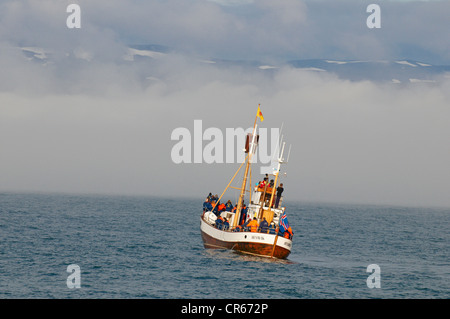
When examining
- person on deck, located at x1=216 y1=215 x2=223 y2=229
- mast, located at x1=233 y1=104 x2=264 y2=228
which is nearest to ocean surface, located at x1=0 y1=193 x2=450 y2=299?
person on deck, located at x1=216 y1=215 x2=223 y2=229

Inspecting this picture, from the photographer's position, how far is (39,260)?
60000 mm

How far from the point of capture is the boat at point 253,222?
59.6 meters

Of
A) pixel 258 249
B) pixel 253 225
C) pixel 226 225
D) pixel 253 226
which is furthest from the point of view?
pixel 226 225

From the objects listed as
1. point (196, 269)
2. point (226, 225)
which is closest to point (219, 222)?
point (226, 225)

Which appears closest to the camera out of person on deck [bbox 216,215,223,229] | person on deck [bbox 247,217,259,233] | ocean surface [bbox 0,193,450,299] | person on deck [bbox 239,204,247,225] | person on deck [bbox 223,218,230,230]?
ocean surface [bbox 0,193,450,299]

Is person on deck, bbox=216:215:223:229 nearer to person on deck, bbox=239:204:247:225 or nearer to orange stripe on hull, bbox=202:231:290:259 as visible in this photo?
person on deck, bbox=239:204:247:225

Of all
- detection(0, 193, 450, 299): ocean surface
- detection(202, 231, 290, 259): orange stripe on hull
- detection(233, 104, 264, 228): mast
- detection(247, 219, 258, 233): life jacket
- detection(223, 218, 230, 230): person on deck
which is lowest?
detection(0, 193, 450, 299): ocean surface

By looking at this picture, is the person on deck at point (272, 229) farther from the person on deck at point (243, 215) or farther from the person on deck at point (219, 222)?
the person on deck at point (219, 222)

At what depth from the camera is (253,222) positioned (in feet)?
200

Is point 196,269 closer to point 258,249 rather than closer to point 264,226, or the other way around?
point 258,249

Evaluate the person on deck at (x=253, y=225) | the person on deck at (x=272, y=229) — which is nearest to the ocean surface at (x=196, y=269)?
the person on deck at (x=253, y=225)

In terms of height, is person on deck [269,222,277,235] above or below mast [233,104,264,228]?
below

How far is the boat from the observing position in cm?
5959
